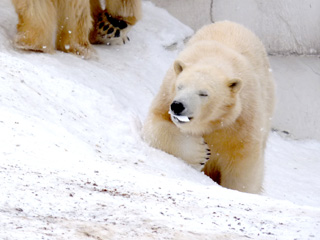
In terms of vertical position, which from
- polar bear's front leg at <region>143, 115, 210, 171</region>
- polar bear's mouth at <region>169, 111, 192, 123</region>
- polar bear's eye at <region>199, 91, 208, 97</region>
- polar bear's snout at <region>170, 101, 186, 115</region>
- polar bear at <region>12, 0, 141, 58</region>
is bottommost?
polar bear at <region>12, 0, 141, 58</region>

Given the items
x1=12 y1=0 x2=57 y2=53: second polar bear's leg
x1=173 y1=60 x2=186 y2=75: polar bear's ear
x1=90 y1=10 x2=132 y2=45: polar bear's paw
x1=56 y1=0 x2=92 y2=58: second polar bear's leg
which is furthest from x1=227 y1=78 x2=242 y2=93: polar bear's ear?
x1=90 y1=10 x2=132 y2=45: polar bear's paw

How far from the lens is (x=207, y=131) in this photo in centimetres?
446

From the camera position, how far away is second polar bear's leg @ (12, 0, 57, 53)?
5.92 meters

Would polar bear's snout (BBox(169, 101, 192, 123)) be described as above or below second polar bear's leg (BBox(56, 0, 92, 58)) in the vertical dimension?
above

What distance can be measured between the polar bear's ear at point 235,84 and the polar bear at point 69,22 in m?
2.37

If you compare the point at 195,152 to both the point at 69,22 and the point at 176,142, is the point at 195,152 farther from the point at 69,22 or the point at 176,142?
the point at 69,22

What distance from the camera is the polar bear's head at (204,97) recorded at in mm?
4031

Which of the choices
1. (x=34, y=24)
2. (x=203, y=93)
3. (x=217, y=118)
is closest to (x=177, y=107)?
(x=203, y=93)

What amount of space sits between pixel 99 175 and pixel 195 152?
144 centimetres

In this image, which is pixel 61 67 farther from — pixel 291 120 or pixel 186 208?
pixel 291 120

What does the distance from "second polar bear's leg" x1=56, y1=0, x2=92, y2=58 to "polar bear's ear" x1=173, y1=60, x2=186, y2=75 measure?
7.33 ft

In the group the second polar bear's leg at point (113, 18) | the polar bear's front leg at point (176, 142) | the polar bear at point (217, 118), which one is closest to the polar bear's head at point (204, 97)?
the polar bear at point (217, 118)

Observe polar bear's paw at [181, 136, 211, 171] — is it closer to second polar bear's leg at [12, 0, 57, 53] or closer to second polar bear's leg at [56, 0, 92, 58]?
second polar bear's leg at [12, 0, 57, 53]

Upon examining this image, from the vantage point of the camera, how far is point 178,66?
4.35 meters
